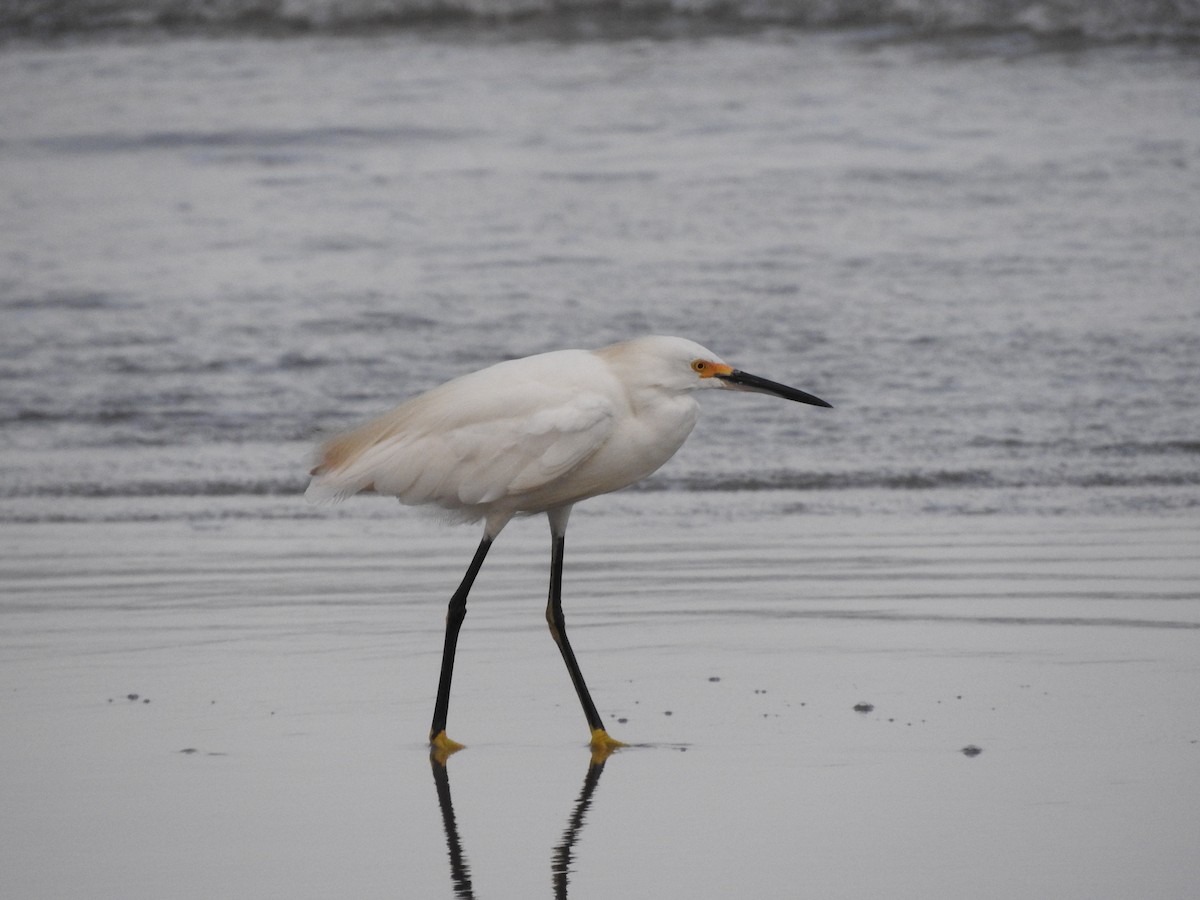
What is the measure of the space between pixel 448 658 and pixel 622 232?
33.5 feet

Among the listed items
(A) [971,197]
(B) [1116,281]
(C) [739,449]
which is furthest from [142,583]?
(A) [971,197]

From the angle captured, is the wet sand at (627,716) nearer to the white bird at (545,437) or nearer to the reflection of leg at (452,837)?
the reflection of leg at (452,837)

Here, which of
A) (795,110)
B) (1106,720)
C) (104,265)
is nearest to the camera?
(1106,720)

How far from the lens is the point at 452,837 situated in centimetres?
395

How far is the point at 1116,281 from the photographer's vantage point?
42.0 feet

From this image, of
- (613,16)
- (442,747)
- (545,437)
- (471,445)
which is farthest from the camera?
(613,16)

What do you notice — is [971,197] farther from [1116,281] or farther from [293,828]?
[293,828]

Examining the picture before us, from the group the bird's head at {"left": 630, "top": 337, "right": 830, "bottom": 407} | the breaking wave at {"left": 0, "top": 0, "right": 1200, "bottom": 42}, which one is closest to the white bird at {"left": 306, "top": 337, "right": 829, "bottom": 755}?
the bird's head at {"left": 630, "top": 337, "right": 830, "bottom": 407}

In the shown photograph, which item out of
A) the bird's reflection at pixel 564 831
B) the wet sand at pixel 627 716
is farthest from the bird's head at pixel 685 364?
the bird's reflection at pixel 564 831

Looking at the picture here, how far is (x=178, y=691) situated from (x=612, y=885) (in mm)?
2045

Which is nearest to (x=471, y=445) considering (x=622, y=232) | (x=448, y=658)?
(x=448, y=658)

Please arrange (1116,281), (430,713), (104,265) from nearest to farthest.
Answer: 1. (430,713)
2. (1116,281)
3. (104,265)

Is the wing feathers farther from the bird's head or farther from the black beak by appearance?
the black beak

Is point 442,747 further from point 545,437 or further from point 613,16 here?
point 613,16
